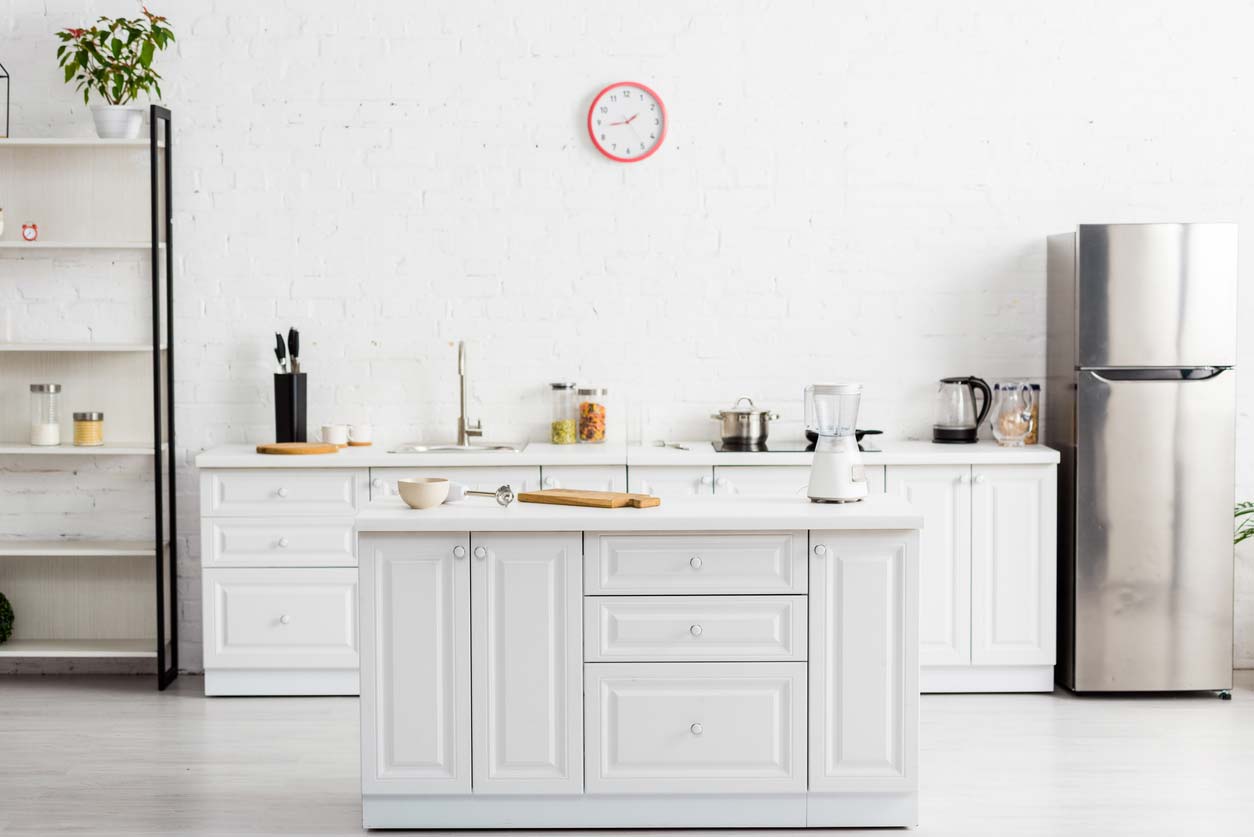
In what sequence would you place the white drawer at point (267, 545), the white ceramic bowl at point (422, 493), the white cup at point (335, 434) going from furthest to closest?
the white cup at point (335, 434), the white drawer at point (267, 545), the white ceramic bowl at point (422, 493)

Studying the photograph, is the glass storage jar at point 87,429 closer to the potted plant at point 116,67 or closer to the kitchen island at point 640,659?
the potted plant at point 116,67

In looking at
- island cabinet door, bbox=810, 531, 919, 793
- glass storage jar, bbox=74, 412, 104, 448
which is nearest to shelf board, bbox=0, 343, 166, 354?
glass storage jar, bbox=74, 412, 104, 448

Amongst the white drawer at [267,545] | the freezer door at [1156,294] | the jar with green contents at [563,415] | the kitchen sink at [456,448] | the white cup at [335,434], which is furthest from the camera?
the jar with green contents at [563,415]

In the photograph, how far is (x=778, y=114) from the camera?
495 cm

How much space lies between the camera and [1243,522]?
5016 mm

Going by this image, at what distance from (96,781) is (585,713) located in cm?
156

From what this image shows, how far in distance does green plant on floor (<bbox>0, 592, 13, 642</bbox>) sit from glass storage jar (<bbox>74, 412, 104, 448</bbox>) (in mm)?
672

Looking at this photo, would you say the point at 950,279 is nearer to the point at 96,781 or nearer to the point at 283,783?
the point at 283,783

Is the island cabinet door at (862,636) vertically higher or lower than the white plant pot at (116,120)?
lower

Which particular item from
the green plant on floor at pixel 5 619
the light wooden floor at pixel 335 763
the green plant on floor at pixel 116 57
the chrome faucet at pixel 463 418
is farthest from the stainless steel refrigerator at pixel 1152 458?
the green plant on floor at pixel 5 619

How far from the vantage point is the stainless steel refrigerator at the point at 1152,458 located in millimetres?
4480

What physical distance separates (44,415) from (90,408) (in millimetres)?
192

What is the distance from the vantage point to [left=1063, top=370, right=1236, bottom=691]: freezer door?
4527 millimetres

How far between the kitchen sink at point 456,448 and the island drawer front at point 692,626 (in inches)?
60.6
